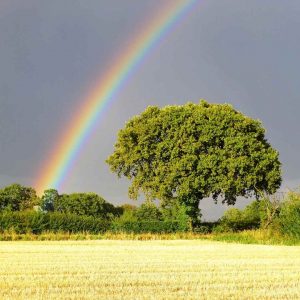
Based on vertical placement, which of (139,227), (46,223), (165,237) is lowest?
(165,237)

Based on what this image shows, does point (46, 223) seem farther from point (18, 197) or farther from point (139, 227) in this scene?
point (18, 197)

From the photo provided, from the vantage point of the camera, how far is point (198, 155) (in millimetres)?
60125

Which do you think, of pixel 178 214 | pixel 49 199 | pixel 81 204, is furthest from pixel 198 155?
pixel 49 199

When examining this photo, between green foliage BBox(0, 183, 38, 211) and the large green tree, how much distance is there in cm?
4810

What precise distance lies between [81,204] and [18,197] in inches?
460

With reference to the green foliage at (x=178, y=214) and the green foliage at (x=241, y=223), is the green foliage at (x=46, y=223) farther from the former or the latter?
the green foliage at (x=241, y=223)

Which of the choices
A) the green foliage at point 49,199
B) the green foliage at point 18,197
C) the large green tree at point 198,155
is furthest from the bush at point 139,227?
the green foliage at point 49,199

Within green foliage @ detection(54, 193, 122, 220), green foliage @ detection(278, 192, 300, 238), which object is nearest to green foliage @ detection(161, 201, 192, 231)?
green foliage @ detection(278, 192, 300, 238)

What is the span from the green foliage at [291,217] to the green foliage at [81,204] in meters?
67.1

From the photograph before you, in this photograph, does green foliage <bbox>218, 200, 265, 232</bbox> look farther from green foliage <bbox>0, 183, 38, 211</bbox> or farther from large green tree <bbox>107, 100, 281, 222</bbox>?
green foliage <bbox>0, 183, 38, 211</bbox>

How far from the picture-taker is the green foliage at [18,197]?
10581cm

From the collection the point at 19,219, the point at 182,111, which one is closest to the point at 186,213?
the point at 182,111

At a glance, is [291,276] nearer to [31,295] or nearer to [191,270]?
[191,270]

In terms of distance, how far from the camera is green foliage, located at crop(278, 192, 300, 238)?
41.6 metres
